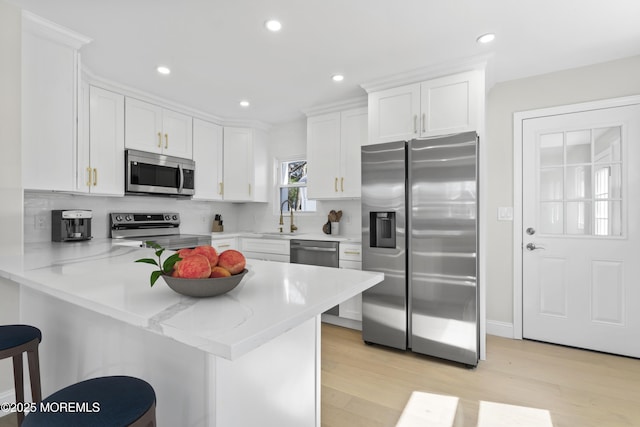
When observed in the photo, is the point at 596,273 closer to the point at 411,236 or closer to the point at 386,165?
the point at 411,236

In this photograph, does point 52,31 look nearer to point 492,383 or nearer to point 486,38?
point 486,38

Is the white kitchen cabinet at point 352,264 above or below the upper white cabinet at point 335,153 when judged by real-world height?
below

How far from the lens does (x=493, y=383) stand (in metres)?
2.21

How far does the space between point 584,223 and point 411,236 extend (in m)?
1.53

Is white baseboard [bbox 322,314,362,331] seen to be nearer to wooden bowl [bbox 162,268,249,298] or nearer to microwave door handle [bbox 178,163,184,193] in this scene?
microwave door handle [bbox 178,163,184,193]

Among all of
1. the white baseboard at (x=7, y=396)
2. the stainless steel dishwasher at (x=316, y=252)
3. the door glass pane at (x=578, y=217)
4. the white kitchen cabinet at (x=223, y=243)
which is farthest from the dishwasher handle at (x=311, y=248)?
the white baseboard at (x=7, y=396)

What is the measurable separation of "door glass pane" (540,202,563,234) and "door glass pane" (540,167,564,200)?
0.07 metres

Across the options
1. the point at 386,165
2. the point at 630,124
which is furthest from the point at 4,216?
the point at 630,124

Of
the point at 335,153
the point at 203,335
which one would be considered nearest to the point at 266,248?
the point at 335,153

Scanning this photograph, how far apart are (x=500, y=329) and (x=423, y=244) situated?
1.32m

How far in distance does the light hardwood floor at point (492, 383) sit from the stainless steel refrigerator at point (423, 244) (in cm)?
20

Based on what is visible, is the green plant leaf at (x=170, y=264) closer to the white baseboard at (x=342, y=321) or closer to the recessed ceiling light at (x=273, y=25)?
the recessed ceiling light at (x=273, y=25)

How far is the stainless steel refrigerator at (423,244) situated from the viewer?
2441mm

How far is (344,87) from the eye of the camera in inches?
124
